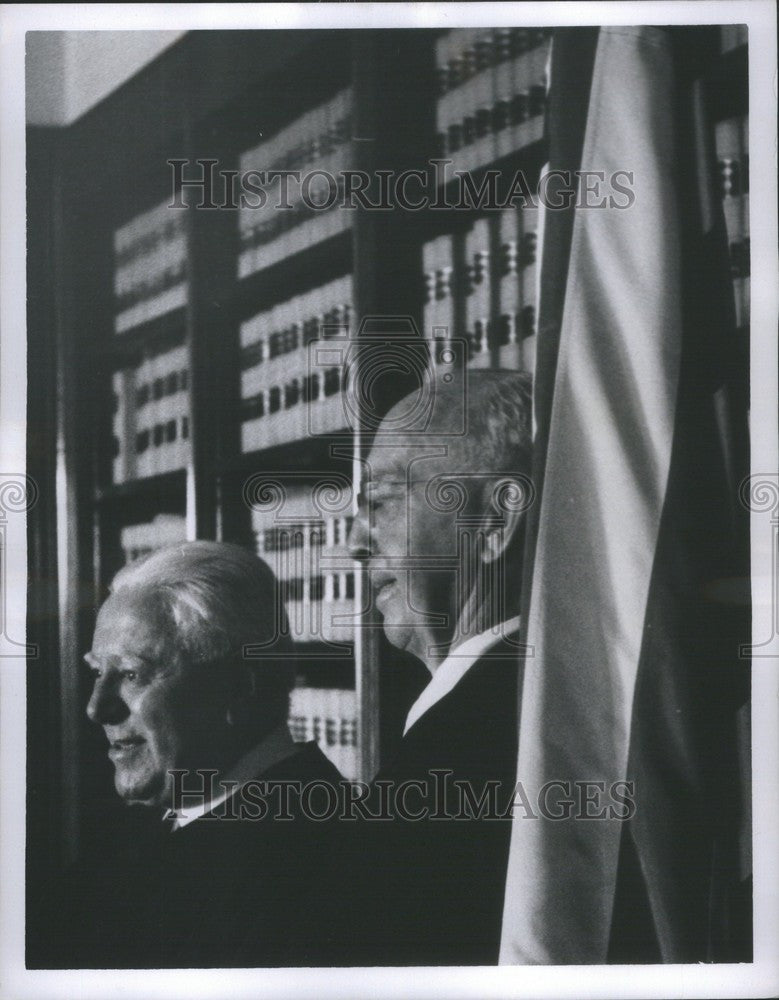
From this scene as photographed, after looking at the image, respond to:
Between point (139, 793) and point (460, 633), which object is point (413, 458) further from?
point (139, 793)

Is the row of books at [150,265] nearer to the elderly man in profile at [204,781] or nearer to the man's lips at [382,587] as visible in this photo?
the elderly man in profile at [204,781]

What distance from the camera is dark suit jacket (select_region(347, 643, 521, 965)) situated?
1.29 meters

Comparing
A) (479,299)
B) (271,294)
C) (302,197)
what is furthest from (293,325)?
(479,299)

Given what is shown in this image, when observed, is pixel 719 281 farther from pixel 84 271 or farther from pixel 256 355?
pixel 84 271

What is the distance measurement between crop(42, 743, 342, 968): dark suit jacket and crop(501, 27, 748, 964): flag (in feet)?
1.23

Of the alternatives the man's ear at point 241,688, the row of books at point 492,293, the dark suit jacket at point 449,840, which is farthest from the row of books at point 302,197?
the dark suit jacket at point 449,840

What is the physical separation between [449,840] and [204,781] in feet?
1.50

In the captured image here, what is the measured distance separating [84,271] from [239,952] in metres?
1.27

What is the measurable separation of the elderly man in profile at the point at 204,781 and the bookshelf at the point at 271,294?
1.9 inches

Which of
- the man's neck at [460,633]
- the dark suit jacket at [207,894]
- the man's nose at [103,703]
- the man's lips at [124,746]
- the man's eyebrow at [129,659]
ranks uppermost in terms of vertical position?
the man's neck at [460,633]

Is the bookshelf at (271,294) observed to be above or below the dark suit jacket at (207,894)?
above

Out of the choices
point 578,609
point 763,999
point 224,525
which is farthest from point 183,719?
point 763,999

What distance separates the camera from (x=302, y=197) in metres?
1.30

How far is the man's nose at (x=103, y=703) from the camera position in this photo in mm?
1307
